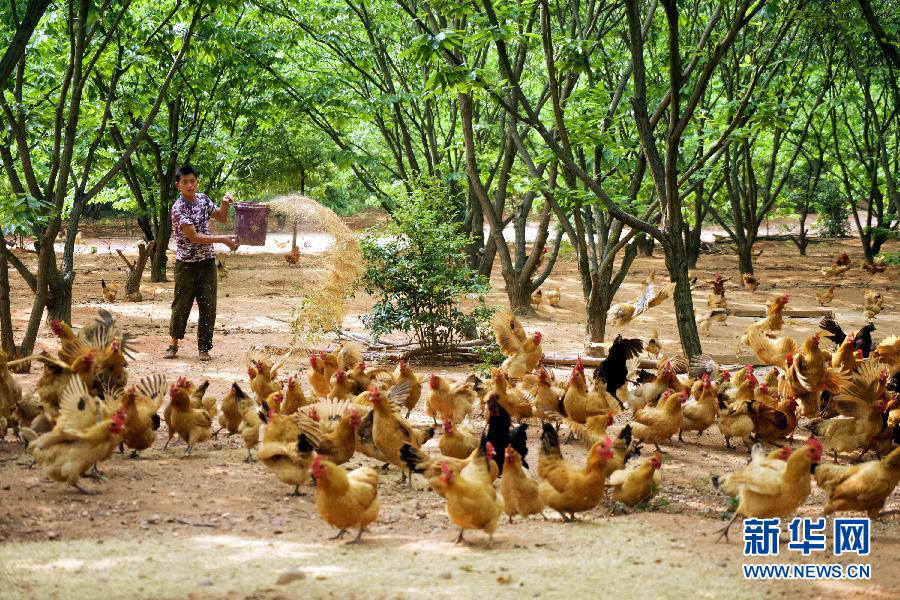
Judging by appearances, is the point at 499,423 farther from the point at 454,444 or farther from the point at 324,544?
the point at 324,544

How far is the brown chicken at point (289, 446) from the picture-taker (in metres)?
6.09

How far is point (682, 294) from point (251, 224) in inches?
940

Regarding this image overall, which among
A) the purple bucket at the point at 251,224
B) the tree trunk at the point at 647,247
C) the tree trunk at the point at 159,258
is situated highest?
the purple bucket at the point at 251,224

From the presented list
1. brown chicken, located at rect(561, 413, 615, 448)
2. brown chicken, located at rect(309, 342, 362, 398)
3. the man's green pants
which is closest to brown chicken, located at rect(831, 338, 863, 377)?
brown chicken, located at rect(561, 413, 615, 448)

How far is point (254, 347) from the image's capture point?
12195 millimetres

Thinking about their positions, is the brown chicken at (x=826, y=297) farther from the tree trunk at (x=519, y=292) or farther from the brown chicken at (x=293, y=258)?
the brown chicken at (x=293, y=258)

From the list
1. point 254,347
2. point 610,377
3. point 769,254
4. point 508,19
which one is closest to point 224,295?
point 254,347

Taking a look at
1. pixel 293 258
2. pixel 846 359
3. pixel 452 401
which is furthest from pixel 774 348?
pixel 293 258

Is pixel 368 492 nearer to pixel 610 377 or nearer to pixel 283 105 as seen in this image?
pixel 610 377

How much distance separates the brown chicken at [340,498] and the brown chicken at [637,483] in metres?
1.88

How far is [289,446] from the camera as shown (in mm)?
6238

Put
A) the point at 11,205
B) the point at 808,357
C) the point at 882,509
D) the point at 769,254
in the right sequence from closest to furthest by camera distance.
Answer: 1. the point at 882,509
2. the point at 11,205
3. the point at 808,357
4. the point at 769,254

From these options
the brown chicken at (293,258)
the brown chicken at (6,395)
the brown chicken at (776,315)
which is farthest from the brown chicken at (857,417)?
the brown chicken at (293,258)

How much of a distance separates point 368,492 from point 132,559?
1.39 metres
